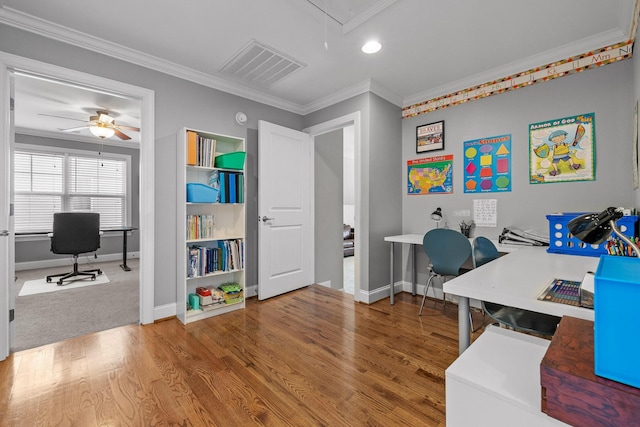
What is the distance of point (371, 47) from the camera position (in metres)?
2.51

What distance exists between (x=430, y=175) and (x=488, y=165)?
24.5 inches

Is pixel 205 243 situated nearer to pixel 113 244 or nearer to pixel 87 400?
pixel 87 400

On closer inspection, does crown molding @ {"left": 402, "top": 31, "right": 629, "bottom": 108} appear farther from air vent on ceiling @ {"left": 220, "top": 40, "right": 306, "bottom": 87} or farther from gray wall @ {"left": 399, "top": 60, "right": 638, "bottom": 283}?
air vent on ceiling @ {"left": 220, "top": 40, "right": 306, "bottom": 87}

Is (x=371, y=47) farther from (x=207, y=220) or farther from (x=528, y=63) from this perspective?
(x=207, y=220)

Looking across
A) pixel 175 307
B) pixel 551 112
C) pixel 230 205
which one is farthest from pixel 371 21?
pixel 175 307

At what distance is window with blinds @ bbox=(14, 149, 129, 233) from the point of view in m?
5.22

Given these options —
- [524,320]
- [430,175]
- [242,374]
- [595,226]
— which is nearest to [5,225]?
[242,374]

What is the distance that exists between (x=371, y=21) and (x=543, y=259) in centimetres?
200

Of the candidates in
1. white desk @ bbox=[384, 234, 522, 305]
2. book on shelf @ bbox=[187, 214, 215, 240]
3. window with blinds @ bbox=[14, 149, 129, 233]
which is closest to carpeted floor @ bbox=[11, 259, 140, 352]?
book on shelf @ bbox=[187, 214, 215, 240]

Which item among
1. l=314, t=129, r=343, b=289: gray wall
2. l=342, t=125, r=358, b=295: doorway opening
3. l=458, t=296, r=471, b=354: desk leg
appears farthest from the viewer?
l=342, t=125, r=358, b=295: doorway opening

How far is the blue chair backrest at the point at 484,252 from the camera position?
196cm

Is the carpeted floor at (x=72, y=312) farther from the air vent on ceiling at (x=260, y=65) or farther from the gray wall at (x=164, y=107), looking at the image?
the air vent on ceiling at (x=260, y=65)

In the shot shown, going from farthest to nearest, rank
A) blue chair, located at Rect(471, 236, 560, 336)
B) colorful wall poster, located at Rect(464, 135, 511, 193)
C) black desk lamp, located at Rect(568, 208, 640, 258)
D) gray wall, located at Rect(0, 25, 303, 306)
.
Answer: colorful wall poster, located at Rect(464, 135, 511, 193), gray wall, located at Rect(0, 25, 303, 306), blue chair, located at Rect(471, 236, 560, 336), black desk lamp, located at Rect(568, 208, 640, 258)

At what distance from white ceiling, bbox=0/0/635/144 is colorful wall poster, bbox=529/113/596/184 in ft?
1.93
